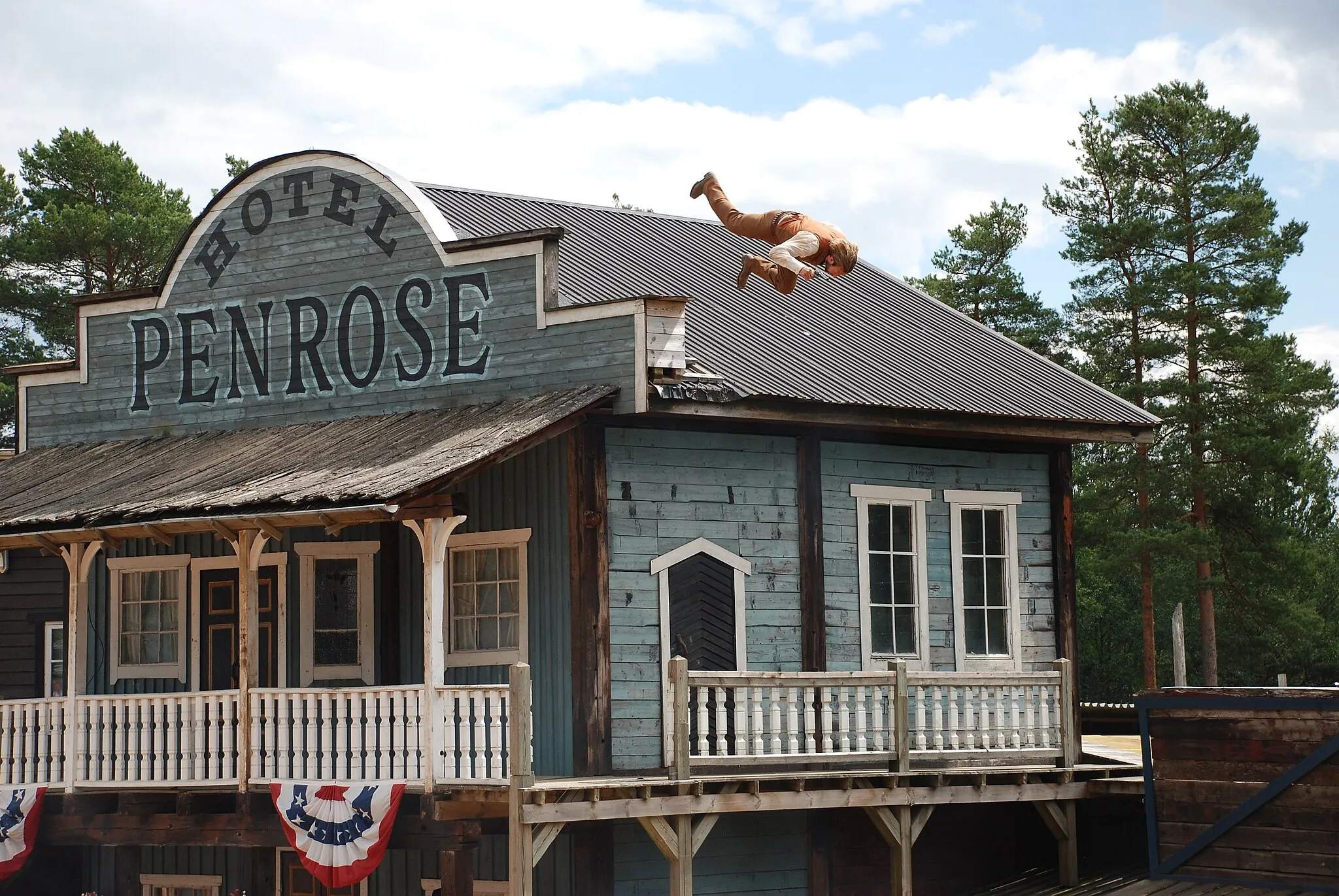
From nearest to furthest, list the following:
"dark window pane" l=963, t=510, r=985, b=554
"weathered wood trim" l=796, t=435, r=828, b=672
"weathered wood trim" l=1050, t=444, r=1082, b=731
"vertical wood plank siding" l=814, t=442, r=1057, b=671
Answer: "weathered wood trim" l=796, t=435, r=828, b=672 → "vertical wood plank siding" l=814, t=442, r=1057, b=671 → "dark window pane" l=963, t=510, r=985, b=554 → "weathered wood trim" l=1050, t=444, r=1082, b=731

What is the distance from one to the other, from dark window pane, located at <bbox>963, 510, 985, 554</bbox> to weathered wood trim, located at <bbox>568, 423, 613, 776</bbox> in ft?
15.1

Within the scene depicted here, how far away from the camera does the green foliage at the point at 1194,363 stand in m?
39.8

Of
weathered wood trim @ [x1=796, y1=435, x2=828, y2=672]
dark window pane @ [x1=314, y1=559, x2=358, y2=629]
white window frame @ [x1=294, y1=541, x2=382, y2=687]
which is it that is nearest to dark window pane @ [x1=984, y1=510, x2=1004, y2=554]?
weathered wood trim @ [x1=796, y1=435, x2=828, y2=672]

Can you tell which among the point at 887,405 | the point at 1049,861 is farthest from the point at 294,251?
the point at 1049,861

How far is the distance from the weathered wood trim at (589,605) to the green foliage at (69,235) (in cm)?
2825

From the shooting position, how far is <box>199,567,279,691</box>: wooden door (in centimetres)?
1973

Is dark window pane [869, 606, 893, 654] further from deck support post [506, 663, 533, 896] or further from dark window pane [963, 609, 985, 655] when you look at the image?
deck support post [506, 663, 533, 896]

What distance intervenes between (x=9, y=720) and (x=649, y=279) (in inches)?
296

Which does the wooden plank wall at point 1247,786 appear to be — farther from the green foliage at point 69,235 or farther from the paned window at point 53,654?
the green foliage at point 69,235

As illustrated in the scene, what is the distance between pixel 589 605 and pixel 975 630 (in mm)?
4939

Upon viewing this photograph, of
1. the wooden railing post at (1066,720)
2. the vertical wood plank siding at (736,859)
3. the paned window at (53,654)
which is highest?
the paned window at (53,654)

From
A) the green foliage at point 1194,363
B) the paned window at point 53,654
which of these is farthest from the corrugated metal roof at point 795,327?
the green foliage at point 1194,363

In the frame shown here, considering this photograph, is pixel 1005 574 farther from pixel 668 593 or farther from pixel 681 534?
pixel 668 593

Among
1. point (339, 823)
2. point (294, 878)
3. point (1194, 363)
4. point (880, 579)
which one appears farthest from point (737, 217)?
point (1194, 363)
